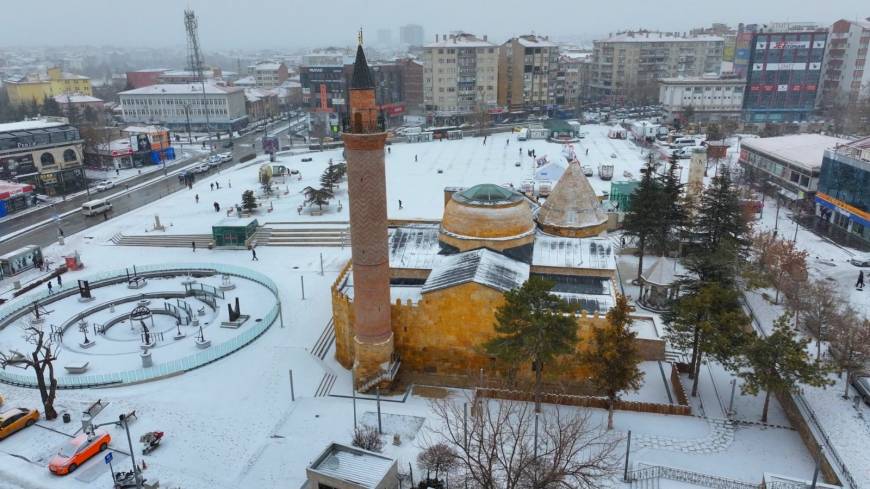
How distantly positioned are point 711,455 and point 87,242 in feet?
142

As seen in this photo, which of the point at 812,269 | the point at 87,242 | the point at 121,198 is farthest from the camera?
the point at 121,198

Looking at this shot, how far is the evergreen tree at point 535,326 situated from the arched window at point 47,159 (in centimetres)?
5655

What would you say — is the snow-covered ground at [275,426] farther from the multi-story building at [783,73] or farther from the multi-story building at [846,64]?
the multi-story building at [846,64]

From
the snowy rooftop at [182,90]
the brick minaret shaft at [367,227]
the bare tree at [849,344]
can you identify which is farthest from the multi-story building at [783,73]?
the brick minaret shaft at [367,227]

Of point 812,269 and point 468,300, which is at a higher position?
point 468,300

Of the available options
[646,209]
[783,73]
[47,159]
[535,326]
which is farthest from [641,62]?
[535,326]

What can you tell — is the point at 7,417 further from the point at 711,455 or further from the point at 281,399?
the point at 711,455

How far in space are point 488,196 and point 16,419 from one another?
811 inches

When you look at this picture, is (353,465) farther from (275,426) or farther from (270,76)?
(270,76)

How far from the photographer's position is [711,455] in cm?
1925

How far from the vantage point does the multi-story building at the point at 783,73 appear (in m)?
83.6

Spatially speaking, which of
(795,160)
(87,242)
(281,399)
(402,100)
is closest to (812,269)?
(795,160)

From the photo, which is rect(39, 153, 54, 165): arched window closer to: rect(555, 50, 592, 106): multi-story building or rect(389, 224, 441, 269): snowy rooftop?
rect(389, 224, 441, 269): snowy rooftop

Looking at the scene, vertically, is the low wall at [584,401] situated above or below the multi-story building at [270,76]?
below
